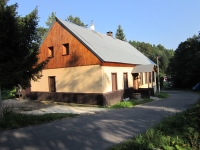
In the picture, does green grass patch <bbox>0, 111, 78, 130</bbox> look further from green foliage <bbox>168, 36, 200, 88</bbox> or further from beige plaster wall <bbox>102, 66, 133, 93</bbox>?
green foliage <bbox>168, 36, 200, 88</bbox>

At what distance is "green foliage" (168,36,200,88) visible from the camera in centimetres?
4625

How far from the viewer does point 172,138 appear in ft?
20.9

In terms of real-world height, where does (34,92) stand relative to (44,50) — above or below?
below

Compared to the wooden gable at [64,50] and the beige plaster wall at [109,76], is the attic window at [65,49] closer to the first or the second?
the wooden gable at [64,50]

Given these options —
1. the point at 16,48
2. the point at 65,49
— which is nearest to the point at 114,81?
the point at 65,49

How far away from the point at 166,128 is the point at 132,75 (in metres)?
18.6

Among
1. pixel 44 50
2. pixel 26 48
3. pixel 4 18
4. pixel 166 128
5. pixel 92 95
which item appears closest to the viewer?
pixel 166 128

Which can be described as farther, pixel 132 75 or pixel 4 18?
pixel 132 75

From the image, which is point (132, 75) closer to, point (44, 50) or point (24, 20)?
point (44, 50)

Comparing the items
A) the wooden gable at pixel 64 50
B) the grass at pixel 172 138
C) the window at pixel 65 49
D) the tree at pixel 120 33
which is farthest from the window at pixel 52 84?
the tree at pixel 120 33

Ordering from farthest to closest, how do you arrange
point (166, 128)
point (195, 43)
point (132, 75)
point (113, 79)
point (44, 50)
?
point (195, 43), point (132, 75), point (44, 50), point (113, 79), point (166, 128)

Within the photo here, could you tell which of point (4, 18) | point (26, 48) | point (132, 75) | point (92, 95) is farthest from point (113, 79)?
point (4, 18)

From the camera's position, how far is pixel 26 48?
12117 mm

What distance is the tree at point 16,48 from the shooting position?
1070 cm
